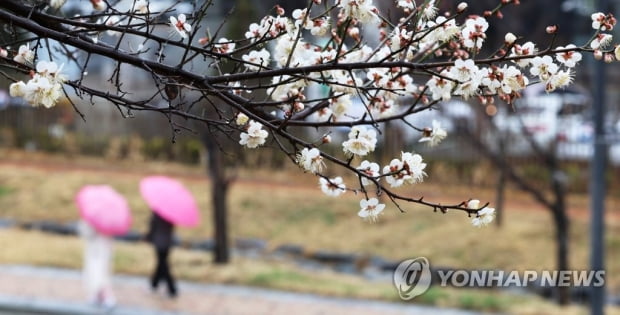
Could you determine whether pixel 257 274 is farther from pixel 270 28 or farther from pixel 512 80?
pixel 512 80

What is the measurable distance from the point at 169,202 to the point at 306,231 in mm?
4995

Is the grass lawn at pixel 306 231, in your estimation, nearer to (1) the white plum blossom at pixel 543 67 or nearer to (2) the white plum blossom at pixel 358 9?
(1) the white plum blossom at pixel 543 67

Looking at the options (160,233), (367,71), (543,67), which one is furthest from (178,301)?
(543,67)

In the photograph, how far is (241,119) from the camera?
2.66 meters

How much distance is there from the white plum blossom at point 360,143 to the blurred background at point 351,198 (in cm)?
Answer: 527

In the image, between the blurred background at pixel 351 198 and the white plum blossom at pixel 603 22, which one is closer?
the white plum blossom at pixel 603 22

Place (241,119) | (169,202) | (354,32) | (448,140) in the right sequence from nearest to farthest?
(241,119) < (354,32) < (169,202) < (448,140)

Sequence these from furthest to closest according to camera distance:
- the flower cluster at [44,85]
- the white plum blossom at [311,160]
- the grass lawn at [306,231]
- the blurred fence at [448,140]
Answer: the blurred fence at [448,140] < the grass lawn at [306,231] < the white plum blossom at [311,160] < the flower cluster at [44,85]

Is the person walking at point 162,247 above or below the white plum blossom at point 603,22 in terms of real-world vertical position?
below

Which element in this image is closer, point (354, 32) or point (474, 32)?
point (474, 32)

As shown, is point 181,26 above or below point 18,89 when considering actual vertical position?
above

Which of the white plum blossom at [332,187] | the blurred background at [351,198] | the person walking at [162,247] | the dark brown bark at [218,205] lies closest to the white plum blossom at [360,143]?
the white plum blossom at [332,187]

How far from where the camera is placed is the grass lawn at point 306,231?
10.5 m

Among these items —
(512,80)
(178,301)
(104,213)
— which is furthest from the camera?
(178,301)
